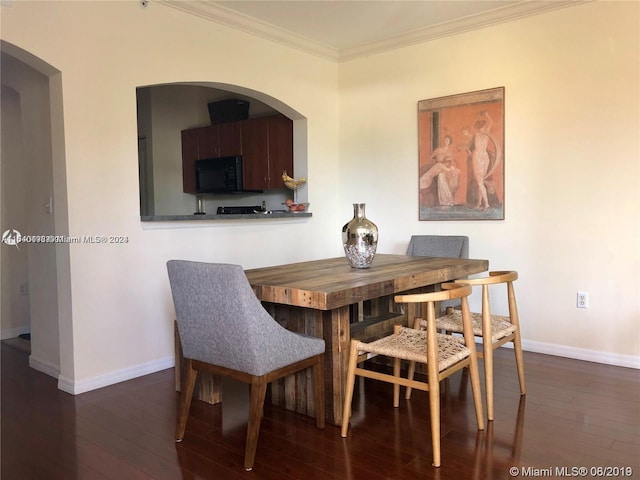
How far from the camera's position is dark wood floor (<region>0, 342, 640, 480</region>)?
6.72 ft

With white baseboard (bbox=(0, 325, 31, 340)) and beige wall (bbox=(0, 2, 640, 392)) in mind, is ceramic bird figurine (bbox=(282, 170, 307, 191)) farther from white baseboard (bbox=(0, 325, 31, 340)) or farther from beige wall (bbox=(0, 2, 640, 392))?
white baseboard (bbox=(0, 325, 31, 340))

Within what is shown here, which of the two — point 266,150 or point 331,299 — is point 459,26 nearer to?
point 266,150

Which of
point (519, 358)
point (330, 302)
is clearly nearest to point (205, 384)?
point (330, 302)

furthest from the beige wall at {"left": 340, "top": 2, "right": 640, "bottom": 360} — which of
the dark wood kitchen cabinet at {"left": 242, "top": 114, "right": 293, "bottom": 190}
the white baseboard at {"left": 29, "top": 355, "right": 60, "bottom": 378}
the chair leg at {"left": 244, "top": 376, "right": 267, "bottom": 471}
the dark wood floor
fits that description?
the white baseboard at {"left": 29, "top": 355, "right": 60, "bottom": 378}

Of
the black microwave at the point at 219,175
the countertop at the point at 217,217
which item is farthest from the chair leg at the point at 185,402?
the black microwave at the point at 219,175

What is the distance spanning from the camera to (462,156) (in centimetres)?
396

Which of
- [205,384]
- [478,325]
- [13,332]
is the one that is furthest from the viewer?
[13,332]

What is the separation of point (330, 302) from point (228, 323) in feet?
1.40

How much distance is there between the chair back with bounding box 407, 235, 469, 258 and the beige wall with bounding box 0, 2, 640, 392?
0.29m

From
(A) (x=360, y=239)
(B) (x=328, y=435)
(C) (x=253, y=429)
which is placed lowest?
(B) (x=328, y=435)

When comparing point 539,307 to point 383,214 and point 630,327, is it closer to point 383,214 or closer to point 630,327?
point 630,327

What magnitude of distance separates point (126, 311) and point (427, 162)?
2.54 metres

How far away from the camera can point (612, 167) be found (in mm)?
3334

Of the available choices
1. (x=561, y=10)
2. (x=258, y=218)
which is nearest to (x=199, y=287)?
(x=258, y=218)
